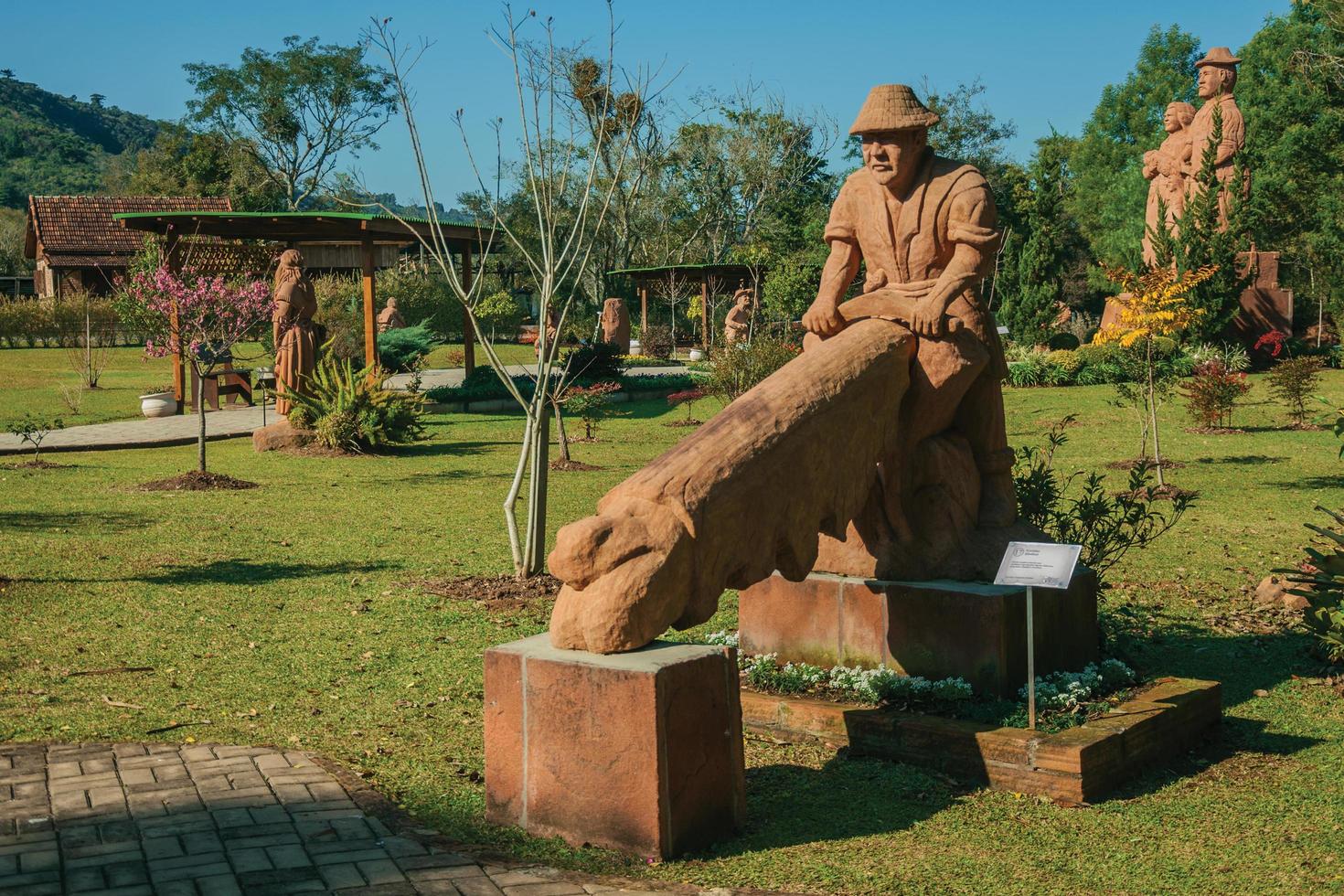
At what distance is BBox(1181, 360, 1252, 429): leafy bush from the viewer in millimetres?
16453

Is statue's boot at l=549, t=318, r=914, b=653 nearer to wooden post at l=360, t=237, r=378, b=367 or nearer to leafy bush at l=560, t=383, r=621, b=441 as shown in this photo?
leafy bush at l=560, t=383, r=621, b=441

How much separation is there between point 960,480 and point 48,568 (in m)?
6.60

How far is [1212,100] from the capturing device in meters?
25.6

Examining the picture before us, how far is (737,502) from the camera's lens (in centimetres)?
455

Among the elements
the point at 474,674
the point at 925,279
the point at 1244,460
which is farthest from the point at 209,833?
the point at 1244,460

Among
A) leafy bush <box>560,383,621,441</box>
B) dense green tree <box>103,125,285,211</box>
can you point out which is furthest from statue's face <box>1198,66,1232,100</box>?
dense green tree <box>103,125,285,211</box>

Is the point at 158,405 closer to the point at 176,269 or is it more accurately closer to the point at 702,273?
the point at 176,269

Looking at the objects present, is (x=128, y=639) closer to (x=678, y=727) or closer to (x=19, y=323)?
(x=678, y=727)

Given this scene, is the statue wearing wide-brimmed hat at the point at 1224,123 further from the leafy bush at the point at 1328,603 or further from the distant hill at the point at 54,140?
the distant hill at the point at 54,140

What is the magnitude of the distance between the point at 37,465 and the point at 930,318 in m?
12.8

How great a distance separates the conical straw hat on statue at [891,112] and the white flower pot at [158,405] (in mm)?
19196

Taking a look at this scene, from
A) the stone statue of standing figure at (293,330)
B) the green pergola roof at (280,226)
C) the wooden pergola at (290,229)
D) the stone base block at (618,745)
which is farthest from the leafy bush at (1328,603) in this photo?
the wooden pergola at (290,229)

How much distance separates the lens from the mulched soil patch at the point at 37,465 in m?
14.9

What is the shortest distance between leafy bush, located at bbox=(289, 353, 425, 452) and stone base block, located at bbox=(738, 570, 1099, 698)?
1157 centimetres
